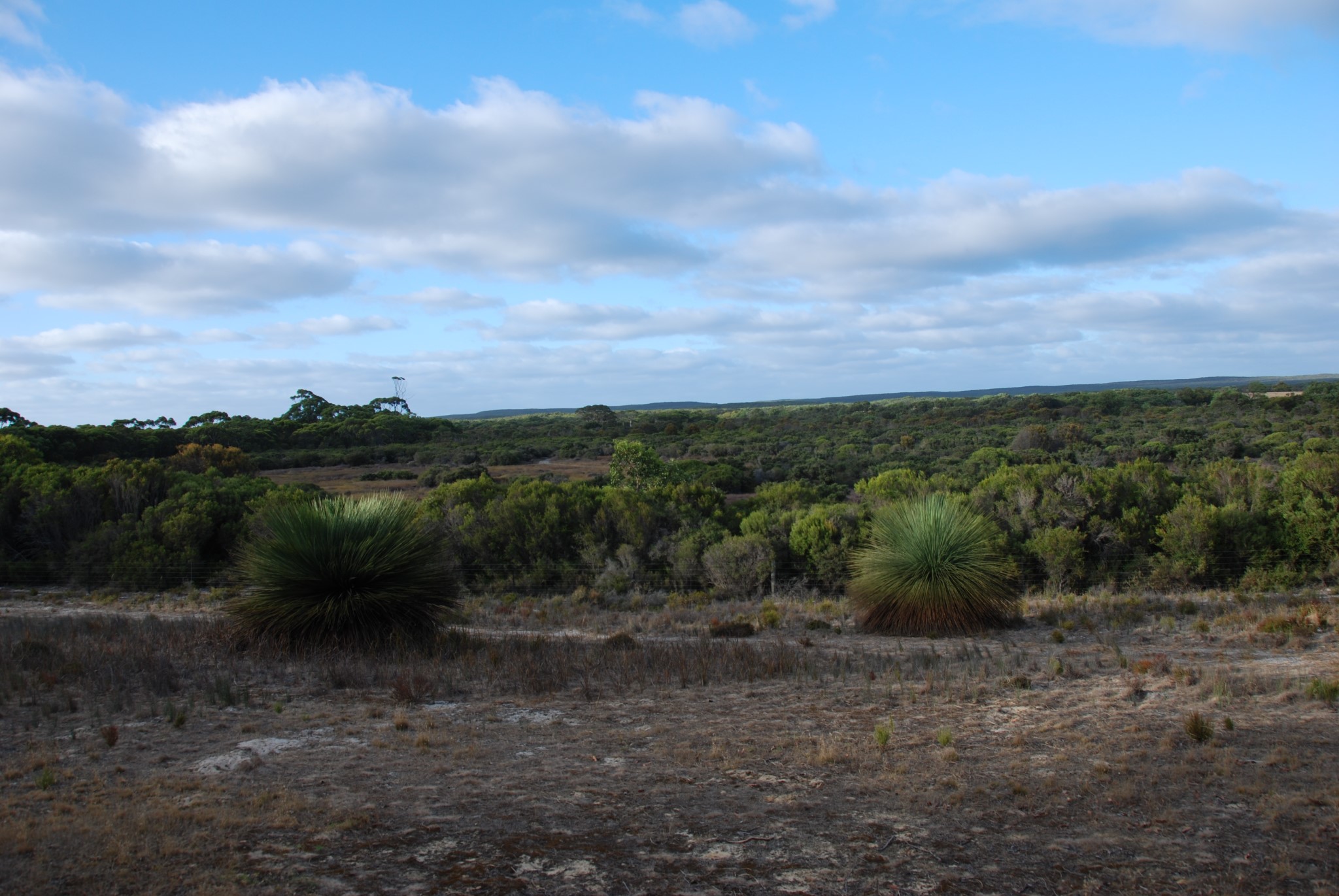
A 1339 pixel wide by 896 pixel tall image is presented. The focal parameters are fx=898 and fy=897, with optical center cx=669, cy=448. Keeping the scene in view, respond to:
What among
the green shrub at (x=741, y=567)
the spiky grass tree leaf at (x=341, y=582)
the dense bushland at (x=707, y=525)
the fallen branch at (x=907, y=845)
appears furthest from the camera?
the green shrub at (x=741, y=567)

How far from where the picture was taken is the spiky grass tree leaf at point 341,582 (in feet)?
33.0

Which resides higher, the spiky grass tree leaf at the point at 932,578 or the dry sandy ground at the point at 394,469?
the dry sandy ground at the point at 394,469

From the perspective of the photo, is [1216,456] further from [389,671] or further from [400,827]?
[400,827]

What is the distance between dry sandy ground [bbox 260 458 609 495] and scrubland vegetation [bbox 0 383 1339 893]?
13.1 meters

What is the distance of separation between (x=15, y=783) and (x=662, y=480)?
2306 centimetres

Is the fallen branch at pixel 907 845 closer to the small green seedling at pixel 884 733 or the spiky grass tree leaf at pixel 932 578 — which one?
the small green seedling at pixel 884 733

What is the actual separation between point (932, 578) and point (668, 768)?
7350mm

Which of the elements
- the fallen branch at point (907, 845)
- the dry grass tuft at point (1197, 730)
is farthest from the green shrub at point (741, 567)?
the fallen branch at point (907, 845)

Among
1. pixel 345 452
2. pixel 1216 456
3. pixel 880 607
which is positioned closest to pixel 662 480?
pixel 880 607

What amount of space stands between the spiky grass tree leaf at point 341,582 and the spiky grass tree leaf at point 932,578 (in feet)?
19.2

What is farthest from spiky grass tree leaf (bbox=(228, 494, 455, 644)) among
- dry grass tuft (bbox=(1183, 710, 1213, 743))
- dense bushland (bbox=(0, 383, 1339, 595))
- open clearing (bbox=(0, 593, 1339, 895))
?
dry grass tuft (bbox=(1183, 710, 1213, 743))

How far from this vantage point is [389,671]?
29.2ft

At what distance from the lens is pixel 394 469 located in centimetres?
4581

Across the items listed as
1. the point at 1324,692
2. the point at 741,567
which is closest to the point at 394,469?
the point at 741,567
